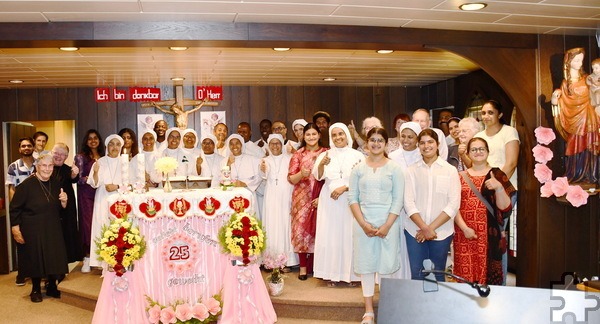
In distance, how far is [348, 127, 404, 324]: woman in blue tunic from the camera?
4.35 meters

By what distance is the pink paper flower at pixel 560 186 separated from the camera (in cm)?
455

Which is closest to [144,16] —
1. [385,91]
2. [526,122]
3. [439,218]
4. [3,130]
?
[439,218]

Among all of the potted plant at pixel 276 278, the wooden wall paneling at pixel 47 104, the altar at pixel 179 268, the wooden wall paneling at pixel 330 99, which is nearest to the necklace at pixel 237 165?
the potted plant at pixel 276 278

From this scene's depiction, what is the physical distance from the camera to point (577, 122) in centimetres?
458

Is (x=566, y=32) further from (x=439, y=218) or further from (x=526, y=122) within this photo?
(x=439, y=218)

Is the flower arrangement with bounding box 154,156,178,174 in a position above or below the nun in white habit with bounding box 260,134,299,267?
above

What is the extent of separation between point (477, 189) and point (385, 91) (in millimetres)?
5276

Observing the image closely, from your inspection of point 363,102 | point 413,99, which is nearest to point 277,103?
point 363,102

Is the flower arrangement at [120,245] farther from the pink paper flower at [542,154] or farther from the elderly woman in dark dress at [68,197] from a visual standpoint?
the pink paper flower at [542,154]

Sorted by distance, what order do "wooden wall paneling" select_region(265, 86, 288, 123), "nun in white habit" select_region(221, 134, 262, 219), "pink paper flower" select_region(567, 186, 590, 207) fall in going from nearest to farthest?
"pink paper flower" select_region(567, 186, 590, 207), "nun in white habit" select_region(221, 134, 262, 219), "wooden wall paneling" select_region(265, 86, 288, 123)

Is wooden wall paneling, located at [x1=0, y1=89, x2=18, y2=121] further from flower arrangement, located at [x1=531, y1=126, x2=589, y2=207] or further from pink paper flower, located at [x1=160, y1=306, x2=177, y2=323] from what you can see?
flower arrangement, located at [x1=531, y1=126, x2=589, y2=207]

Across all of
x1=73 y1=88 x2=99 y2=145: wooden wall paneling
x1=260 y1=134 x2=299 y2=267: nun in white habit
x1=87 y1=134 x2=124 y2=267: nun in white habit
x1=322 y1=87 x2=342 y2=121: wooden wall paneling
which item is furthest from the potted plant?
x1=73 y1=88 x2=99 y2=145: wooden wall paneling

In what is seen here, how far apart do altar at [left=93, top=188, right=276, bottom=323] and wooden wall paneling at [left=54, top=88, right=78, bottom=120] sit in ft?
15.5

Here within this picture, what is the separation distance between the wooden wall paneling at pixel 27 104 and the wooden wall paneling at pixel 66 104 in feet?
1.03
